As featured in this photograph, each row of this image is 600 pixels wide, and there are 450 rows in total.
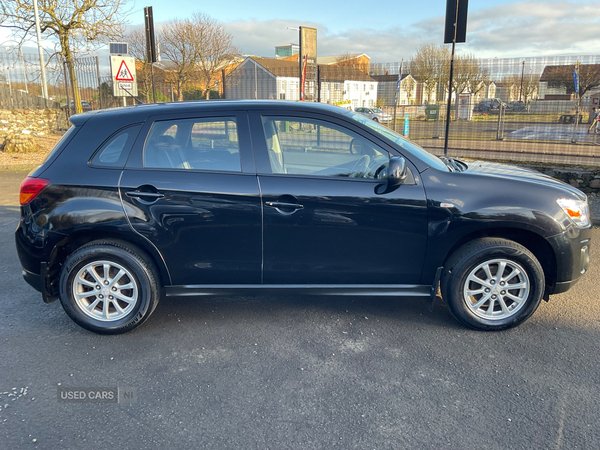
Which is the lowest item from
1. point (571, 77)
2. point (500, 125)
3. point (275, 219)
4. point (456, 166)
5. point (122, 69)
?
point (275, 219)

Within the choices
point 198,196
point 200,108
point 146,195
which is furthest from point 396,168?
point 146,195

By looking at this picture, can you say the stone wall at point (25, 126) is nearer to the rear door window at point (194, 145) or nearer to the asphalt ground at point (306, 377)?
the asphalt ground at point (306, 377)

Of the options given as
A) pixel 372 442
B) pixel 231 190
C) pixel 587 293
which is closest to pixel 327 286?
pixel 231 190

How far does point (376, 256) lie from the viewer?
372 cm

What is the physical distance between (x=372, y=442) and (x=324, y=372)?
0.75 m

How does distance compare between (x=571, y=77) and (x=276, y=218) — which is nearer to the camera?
(x=276, y=218)

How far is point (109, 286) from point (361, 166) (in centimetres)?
224

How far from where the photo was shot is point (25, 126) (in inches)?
642

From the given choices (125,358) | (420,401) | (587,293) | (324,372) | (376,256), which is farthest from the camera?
(587,293)

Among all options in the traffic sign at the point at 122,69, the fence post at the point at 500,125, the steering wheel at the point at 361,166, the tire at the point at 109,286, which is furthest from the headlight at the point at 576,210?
the traffic sign at the point at 122,69

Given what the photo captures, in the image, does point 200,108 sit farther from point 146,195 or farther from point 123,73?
point 123,73

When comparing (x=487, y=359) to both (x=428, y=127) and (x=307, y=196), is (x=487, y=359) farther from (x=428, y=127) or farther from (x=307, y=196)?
(x=428, y=127)

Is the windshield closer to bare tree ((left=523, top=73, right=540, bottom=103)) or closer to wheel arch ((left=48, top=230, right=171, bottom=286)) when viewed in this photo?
wheel arch ((left=48, top=230, right=171, bottom=286))

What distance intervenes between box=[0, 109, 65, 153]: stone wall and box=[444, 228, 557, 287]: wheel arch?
15.0 meters
